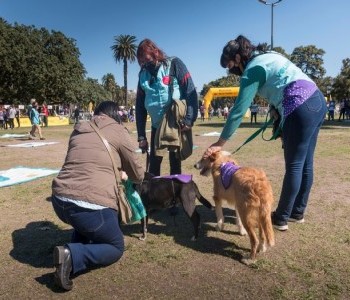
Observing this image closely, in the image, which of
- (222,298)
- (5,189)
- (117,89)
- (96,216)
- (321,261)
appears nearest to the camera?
(222,298)

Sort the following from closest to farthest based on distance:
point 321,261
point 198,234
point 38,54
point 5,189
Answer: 1. point 321,261
2. point 198,234
3. point 5,189
4. point 38,54

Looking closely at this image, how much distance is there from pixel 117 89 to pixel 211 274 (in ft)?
351

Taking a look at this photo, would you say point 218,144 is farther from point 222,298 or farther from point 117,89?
point 117,89

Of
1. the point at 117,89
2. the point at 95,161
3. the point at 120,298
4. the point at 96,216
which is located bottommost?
the point at 120,298

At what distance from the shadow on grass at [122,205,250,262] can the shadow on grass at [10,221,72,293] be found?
76cm

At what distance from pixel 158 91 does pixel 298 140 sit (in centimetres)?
169

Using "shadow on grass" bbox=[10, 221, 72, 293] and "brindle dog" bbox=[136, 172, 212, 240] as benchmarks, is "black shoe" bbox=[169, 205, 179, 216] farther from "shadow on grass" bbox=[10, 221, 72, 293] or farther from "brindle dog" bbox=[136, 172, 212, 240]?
"shadow on grass" bbox=[10, 221, 72, 293]

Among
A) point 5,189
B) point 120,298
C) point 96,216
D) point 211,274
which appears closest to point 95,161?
point 96,216

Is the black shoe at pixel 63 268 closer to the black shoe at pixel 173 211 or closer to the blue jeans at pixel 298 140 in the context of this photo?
the black shoe at pixel 173 211

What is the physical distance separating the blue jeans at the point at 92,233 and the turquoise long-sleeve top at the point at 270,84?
1438 millimetres

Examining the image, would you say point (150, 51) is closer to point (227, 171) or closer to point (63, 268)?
point (227, 171)

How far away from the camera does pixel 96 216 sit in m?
2.99

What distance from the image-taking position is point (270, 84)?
→ 3.61 meters

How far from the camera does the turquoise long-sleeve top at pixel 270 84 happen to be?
11.4 ft
